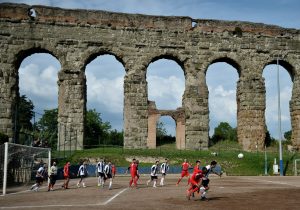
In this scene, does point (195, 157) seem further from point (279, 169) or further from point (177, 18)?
point (177, 18)

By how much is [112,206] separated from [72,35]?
2342cm

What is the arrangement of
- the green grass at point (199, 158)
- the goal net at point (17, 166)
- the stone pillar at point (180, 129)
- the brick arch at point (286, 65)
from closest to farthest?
the goal net at point (17, 166), the green grass at point (199, 158), the brick arch at point (286, 65), the stone pillar at point (180, 129)

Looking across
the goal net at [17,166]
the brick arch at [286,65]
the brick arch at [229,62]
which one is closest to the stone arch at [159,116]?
the brick arch at [229,62]

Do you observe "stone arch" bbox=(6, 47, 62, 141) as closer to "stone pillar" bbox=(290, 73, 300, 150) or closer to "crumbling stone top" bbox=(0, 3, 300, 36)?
"crumbling stone top" bbox=(0, 3, 300, 36)

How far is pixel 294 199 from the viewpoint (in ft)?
45.2

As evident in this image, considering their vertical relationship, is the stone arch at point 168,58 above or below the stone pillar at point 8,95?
above

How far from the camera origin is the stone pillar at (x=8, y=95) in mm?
32219

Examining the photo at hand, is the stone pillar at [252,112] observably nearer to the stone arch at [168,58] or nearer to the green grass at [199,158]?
the green grass at [199,158]

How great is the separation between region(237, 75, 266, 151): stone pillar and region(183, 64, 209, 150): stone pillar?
10.1ft

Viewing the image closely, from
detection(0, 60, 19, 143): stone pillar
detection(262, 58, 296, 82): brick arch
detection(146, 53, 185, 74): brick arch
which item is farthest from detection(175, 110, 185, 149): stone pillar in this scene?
detection(0, 60, 19, 143): stone pillar

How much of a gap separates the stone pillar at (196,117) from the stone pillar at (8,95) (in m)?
12.6

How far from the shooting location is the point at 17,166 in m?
19.6

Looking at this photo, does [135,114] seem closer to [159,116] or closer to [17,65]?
[17,65]

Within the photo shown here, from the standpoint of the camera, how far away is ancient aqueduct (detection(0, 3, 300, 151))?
3294 centimetres
